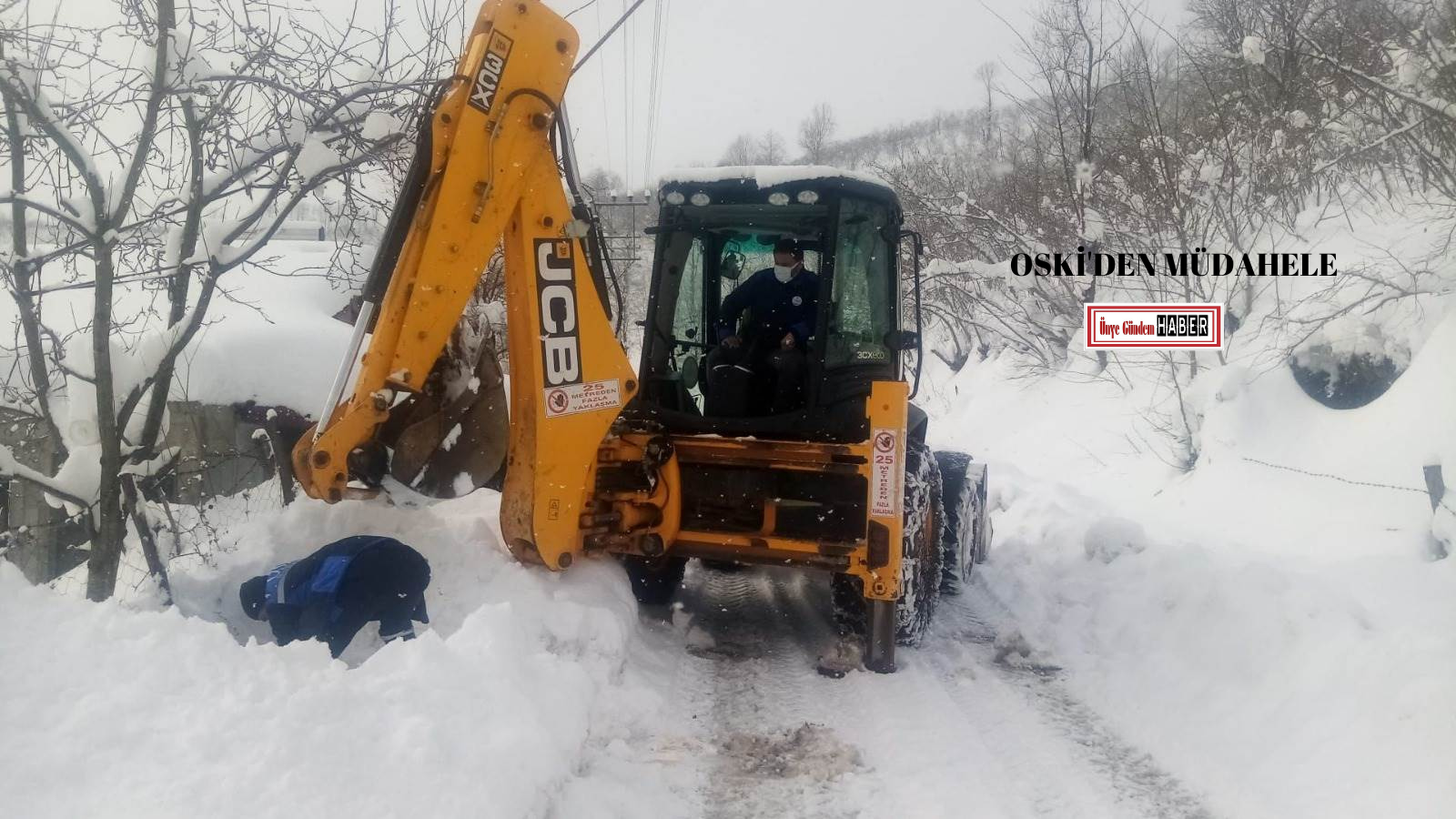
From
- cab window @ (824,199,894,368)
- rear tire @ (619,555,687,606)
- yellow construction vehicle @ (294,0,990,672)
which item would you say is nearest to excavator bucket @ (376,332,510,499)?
yellow construction vehicle @ (294,0,990,672)

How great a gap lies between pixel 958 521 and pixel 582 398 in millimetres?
2882

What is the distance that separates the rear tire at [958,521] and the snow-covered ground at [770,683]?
24 centimetres

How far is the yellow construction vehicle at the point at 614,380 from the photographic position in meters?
4.16

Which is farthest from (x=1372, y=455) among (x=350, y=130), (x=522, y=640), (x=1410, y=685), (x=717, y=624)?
(x=350, y=130)

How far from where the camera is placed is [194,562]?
4.93 meters

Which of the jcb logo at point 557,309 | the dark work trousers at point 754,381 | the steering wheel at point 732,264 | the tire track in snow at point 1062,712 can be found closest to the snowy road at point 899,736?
the tire track in snow at point 1062,712

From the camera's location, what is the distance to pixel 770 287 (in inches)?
217

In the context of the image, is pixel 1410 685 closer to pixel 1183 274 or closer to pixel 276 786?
pixel 276 786

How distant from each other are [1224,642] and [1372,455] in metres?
3.44

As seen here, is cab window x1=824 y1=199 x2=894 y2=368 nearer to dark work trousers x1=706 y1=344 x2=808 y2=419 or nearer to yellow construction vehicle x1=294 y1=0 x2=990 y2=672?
yellow construction vehicle x1=294 y1=0 x2=990 y2=672

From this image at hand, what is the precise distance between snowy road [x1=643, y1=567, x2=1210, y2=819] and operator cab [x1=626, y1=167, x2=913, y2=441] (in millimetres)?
1236

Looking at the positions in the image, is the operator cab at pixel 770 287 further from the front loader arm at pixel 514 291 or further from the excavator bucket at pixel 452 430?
the excavator bucket at pixel 452 430

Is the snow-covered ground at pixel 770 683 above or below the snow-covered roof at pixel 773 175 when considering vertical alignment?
below

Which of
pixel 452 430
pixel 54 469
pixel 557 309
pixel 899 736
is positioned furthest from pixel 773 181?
pixel 54 469
